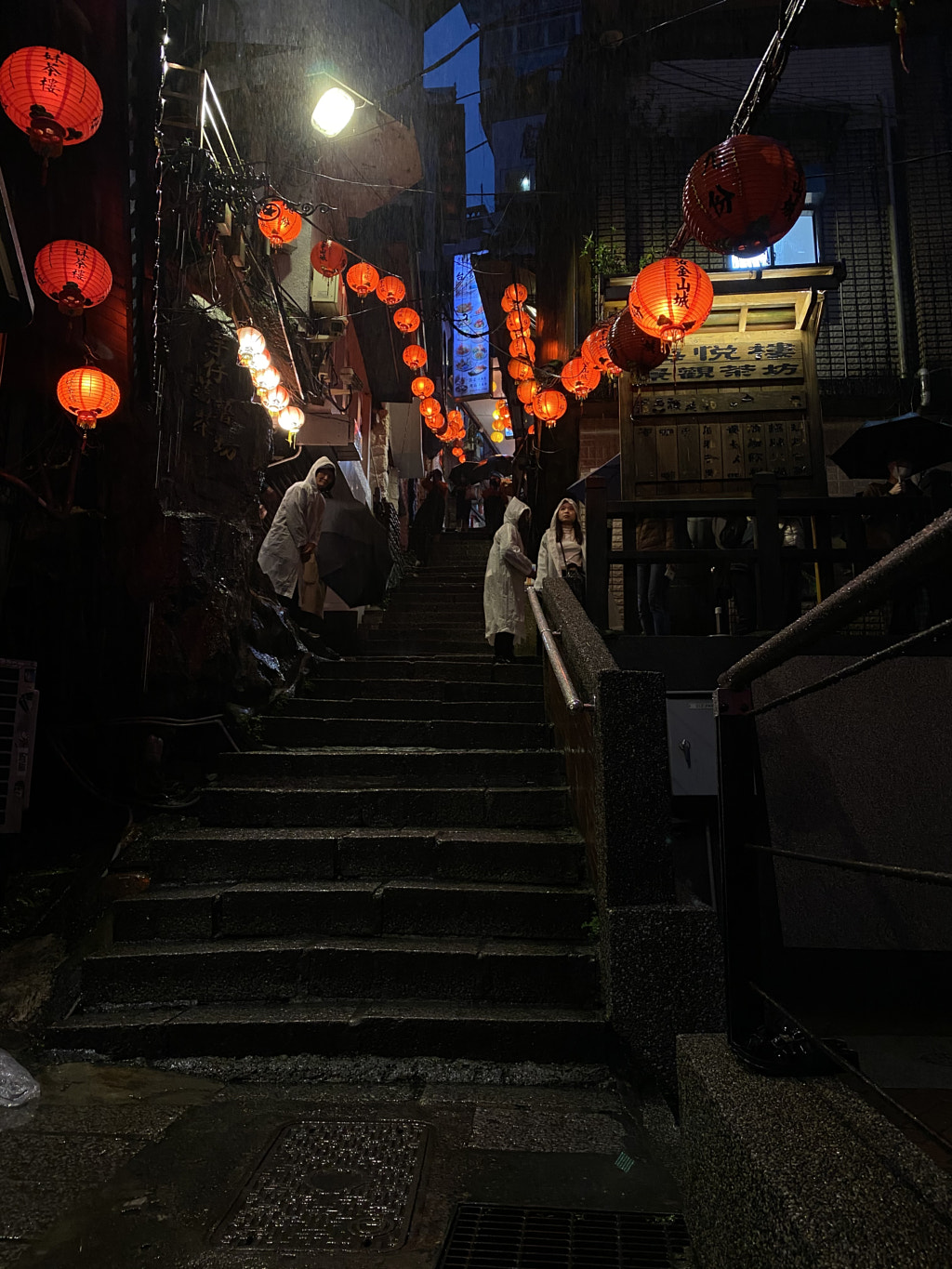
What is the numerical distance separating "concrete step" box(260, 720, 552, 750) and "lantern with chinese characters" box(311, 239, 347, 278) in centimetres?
1107

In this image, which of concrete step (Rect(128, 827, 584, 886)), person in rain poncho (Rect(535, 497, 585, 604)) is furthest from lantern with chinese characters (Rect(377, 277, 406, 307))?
concrete step (Rect(128, 827, 584, 886))

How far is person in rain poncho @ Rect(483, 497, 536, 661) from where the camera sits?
10984mm

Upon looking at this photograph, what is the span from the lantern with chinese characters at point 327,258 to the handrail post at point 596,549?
10.4 meters

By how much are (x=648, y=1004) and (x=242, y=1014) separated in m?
2.37

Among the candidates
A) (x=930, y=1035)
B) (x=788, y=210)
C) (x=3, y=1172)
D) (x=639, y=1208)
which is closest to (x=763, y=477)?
(x=788, y=210)

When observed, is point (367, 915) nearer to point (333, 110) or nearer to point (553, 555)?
point (553, 555)

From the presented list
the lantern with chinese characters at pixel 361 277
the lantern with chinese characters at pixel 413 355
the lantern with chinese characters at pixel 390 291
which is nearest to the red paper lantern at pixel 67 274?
the lantern with chinese characters at pixel 361 277

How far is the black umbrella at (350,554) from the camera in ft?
42.2

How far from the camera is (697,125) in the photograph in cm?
1515

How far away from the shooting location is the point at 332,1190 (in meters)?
3.11

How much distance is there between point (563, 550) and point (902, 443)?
4.31 m

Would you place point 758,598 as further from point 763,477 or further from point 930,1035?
point 930,1035

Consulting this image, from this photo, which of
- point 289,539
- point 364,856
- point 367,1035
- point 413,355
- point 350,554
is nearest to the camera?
point 367,1035

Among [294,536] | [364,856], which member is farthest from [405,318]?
[364,856]
